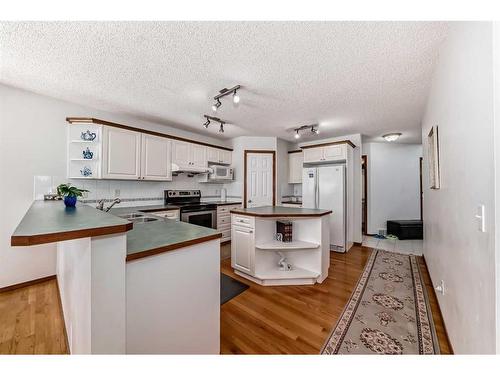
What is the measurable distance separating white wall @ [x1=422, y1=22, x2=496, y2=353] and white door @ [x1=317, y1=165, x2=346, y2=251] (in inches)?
82.0

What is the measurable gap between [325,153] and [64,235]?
13.7 ft

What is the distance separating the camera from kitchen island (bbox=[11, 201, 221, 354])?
830 millimetres

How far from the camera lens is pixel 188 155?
3.98m

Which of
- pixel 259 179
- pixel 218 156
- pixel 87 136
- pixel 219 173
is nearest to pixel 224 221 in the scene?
pixel 219 173

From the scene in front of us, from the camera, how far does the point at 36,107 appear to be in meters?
2.59

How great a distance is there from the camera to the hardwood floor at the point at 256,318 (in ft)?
5.03

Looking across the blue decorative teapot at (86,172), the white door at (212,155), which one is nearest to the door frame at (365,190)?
the white door at (212,155)

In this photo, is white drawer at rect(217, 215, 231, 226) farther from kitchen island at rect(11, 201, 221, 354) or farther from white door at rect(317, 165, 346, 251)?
kitchen island at rect(11, 201, 221, 354)

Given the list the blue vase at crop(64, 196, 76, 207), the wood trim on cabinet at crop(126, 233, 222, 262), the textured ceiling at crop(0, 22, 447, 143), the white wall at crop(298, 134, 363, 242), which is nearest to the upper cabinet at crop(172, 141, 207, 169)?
the textured ceiling at crop(0, 22, 447, 143)

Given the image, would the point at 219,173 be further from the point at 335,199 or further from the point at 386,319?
the point at 386,319

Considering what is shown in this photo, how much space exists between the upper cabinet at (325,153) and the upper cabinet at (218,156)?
69.6 inches

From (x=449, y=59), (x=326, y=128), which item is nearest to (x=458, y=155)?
(x=449, y=59)

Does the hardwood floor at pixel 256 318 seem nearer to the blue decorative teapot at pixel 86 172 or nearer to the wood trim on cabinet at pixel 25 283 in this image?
the wood trim on cabinet at pixel 25 283

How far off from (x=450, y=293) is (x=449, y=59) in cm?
173
